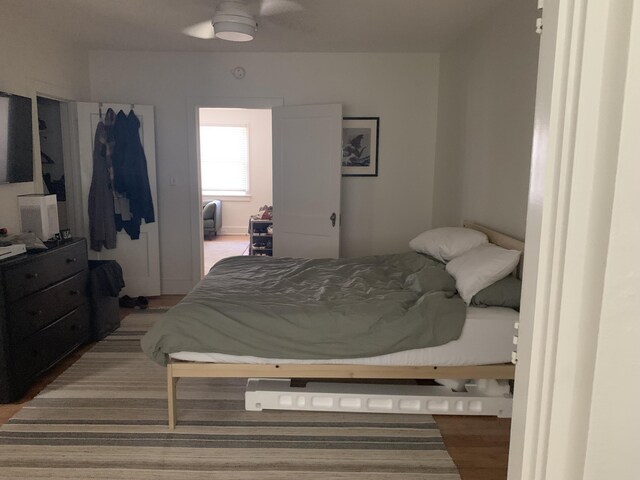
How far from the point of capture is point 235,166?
9.12 m

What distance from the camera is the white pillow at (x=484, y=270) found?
8.65ft

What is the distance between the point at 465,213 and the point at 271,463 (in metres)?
2.63

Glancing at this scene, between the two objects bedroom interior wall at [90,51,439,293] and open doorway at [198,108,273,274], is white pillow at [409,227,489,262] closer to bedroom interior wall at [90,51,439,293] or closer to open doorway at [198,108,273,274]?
bedroom interior wall at [90,51,439,293]

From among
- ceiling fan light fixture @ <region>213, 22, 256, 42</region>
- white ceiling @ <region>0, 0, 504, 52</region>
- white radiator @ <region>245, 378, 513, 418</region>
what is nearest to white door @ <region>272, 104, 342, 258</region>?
white ceiling @ <region>0, 0, 504, 52</region>

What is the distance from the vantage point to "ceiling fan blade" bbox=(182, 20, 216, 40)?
3930 mm

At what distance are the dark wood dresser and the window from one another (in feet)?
18.0

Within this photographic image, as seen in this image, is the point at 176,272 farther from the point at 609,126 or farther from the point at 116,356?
the point at 609,126

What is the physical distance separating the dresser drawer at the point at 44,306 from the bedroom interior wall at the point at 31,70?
2.08 feet

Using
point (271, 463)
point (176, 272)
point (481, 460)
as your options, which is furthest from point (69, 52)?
point (481, 460)

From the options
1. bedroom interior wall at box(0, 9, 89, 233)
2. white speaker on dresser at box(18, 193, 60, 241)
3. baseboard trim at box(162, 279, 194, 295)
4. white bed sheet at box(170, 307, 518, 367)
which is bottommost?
baseboard trim at box(162, 279, 194, 295)

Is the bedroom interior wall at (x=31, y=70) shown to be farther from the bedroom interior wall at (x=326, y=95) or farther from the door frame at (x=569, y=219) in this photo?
the door frame at (x=569, y=219)

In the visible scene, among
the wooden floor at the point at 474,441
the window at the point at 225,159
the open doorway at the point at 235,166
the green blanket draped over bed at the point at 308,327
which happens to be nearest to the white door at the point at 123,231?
the wooden floor at the point at 474,441

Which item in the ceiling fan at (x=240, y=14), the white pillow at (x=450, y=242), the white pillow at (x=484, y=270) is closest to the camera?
the white pillow at (x=484, y=270)

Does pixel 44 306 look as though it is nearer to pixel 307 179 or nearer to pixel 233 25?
pixel 233 25
